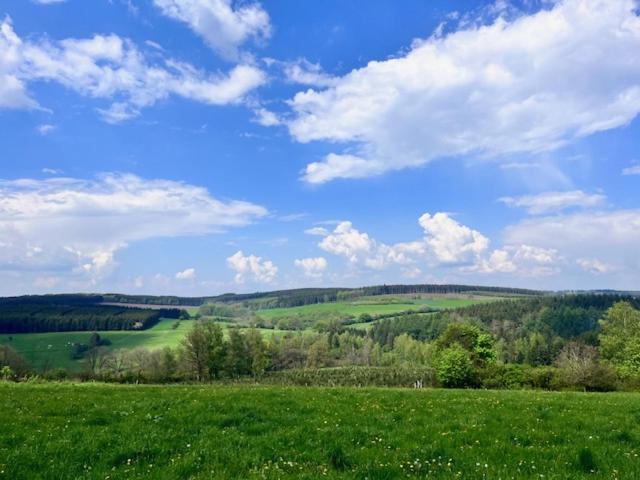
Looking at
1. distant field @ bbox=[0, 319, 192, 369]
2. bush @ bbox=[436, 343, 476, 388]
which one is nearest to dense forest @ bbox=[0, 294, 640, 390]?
bush @ bbox=[436, 343, 476, 388]

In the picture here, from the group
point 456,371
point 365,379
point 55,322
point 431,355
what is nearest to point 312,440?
point 456,371

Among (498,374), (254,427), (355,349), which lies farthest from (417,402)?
(355,349)

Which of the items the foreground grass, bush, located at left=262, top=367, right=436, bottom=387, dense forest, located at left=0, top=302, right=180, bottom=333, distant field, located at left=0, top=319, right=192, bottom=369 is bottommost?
bush, located at left=262, top=367, right=436, bottom=387

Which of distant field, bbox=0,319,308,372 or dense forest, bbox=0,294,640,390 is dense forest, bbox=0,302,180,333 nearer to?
dense forest, bbox=0,294,640,390

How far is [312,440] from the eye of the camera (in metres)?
11.0

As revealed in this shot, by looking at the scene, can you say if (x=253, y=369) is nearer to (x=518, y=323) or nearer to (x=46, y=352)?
(x=46, y=352)

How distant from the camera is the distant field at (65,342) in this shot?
5361 inches

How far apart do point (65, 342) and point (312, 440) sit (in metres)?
176

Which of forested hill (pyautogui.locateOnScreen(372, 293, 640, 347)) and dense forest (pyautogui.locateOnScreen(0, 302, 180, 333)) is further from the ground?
dense forest (pyautogui.locateOnScreen(0, 302, 180, 333))

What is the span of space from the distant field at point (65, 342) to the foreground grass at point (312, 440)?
12723cm

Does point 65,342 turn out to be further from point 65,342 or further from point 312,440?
point 312,440

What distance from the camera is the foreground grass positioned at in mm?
8602

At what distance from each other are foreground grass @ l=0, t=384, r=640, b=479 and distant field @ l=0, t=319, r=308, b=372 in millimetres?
127227

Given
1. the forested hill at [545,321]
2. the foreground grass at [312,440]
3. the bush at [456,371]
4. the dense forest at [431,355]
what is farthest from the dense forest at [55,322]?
the foreground grass at [312,440]
